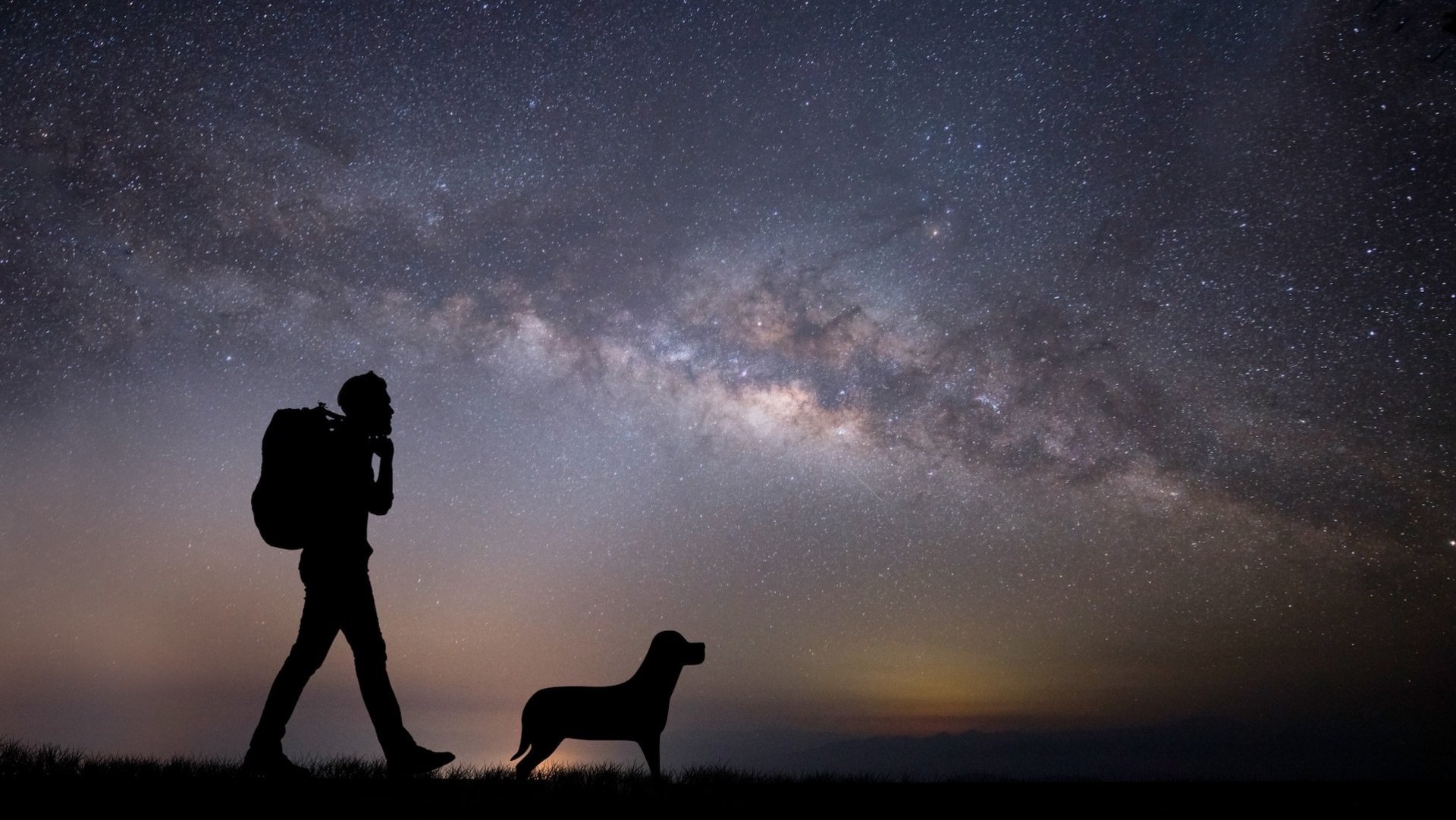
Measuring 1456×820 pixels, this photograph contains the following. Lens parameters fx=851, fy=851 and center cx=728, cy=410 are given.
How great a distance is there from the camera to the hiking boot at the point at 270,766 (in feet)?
16.4

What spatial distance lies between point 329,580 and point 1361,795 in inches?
271

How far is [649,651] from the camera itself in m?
7.02

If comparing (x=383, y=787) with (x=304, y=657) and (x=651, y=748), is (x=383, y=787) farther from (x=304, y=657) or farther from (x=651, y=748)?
(x=651, y=748)

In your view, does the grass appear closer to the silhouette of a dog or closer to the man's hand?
the silhouette of a dog

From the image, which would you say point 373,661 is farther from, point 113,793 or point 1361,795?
point 1361,795

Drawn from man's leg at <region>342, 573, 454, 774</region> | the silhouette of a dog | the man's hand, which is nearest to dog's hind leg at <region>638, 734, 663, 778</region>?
the silhouette of a dog

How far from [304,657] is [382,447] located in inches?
57.4

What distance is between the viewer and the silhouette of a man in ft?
17.9

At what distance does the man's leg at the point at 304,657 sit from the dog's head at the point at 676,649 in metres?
2.50

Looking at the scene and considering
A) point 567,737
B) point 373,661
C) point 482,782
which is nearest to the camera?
point 482,782

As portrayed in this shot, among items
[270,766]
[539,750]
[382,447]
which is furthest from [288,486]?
[539,750]

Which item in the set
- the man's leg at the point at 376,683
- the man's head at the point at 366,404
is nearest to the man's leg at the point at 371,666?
the man's leg at the point at 376,683

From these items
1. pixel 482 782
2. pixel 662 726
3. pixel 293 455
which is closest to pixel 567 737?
pixel 662 726

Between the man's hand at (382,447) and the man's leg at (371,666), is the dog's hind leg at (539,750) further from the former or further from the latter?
the man's hand at (382,447)
